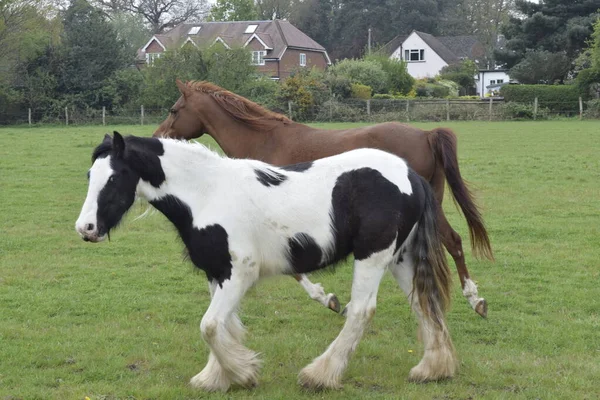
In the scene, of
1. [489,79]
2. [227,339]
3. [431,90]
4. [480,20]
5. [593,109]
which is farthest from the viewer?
[480,20]

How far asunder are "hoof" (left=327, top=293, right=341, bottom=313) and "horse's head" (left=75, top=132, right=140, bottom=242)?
8.63ft

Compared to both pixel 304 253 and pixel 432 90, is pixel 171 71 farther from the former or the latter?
pixel 304 253

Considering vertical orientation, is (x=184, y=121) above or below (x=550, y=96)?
below

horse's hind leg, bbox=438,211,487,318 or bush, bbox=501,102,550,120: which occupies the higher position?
bush, bbox=501,102,550,120

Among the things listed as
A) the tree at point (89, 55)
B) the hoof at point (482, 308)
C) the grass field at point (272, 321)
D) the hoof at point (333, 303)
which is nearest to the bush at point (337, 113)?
the tree at point (89, 55)

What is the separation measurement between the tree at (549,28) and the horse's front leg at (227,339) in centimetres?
4707

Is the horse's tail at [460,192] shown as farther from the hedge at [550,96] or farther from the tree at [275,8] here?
the tree at [275,8]

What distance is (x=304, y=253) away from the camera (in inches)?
188

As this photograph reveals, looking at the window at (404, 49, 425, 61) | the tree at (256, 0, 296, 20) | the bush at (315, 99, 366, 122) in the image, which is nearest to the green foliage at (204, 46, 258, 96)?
the bush at (315, 99, 366, 122)

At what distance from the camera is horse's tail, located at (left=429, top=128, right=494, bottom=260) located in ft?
22.5

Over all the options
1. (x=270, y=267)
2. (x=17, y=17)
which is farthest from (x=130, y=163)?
(x=17, y=17)

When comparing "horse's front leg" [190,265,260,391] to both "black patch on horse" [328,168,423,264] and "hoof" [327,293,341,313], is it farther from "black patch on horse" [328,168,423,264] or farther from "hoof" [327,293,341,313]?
"hoof" [327,293,341,313]

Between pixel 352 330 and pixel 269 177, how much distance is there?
3.99 ft

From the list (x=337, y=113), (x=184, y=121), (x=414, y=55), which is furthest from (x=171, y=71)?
(x=414, y=55)
